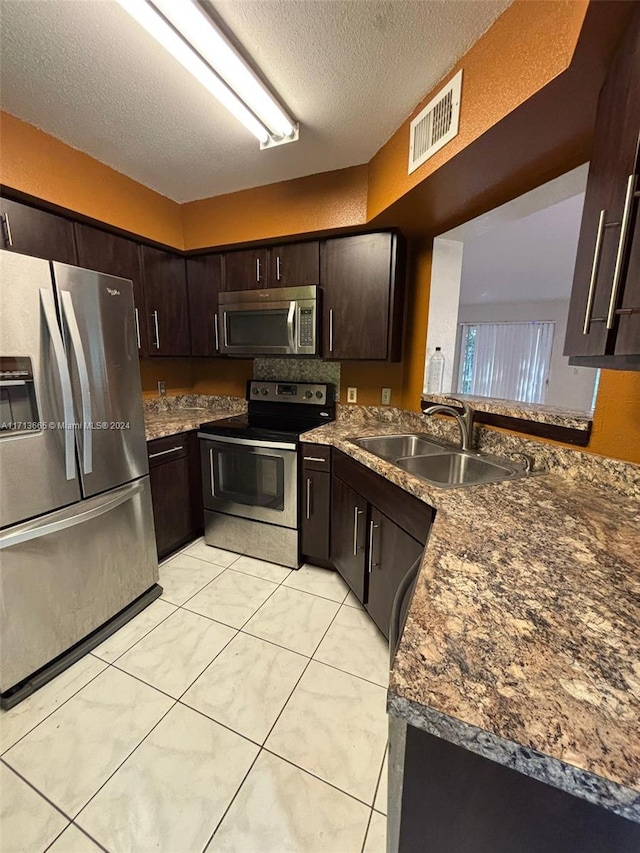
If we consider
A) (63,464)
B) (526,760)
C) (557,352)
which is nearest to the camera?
(526,760)

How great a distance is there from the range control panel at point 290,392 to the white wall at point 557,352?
13.9ft

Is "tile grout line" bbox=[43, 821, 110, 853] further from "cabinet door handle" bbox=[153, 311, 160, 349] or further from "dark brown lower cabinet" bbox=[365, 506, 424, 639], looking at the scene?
"cabinet door handle" bbox=[153, 311, 160, 349]

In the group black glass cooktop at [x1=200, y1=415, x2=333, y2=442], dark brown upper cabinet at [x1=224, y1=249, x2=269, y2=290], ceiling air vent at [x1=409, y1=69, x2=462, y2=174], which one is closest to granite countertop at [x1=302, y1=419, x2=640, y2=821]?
black glass cooktop at [x1=200, y1=415, x2=333, y2=442]

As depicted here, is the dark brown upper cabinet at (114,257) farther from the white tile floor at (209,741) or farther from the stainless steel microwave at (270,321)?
the white tile floor at (209,741)

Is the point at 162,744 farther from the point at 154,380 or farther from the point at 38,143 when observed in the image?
the point at 38,143

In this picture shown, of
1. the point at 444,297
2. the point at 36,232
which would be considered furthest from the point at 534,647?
the point at 36,232

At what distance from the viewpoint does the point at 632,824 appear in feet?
1.41

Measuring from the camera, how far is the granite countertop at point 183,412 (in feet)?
7.22

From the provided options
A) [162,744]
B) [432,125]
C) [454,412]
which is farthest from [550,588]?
[432,125]

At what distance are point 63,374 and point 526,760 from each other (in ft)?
5.68

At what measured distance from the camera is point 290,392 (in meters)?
2.59

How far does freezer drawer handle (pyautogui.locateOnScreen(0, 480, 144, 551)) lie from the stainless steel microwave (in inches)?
45.1

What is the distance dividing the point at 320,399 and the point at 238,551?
122cm

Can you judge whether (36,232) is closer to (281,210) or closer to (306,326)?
(281,210)
